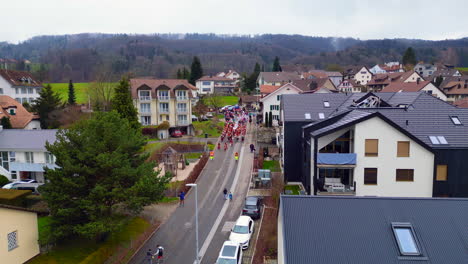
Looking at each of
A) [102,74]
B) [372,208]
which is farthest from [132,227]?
[102,74]

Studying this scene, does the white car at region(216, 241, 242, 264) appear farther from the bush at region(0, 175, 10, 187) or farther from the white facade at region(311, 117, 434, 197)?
the bush at region(0, 175, 10, 187)

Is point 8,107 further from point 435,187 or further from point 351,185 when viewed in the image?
point 435,187

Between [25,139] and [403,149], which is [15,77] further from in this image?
[403,149]

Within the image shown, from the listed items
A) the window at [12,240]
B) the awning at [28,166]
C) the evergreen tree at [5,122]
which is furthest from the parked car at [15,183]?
the window at [12,240]

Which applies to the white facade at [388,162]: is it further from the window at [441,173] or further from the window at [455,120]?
the window at [455,120]

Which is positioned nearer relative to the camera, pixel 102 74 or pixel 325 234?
pixel 325 234

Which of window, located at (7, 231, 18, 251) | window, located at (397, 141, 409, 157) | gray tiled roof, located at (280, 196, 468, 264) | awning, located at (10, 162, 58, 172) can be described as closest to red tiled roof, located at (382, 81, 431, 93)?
window, located at (397, 141, 409, 157)
